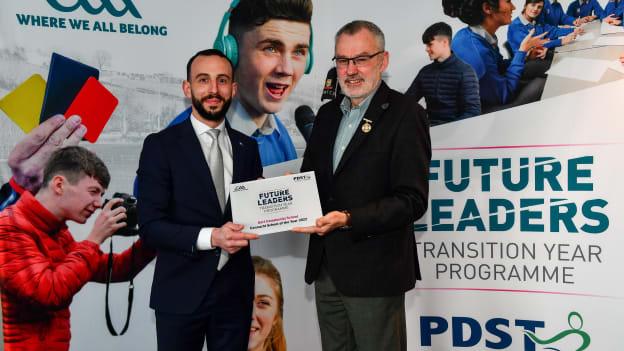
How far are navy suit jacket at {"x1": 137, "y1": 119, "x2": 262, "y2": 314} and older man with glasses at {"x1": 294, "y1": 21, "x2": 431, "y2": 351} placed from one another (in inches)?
18.3

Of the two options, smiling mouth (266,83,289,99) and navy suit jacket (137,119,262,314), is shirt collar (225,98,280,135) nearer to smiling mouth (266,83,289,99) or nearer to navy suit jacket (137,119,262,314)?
smiling mouth (266,83,289,99)

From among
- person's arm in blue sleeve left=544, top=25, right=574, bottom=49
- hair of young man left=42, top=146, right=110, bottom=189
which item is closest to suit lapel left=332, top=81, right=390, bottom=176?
person's arm in blue sleeve left=544, top=25, right=574, bottom=49

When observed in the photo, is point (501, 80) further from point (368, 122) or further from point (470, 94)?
point (368, 122)

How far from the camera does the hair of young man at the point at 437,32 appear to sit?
297cm

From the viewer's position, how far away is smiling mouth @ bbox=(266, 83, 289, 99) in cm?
Answer: 301

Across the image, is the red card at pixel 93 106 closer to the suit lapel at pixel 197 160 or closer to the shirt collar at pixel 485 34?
the suit lapel at pixel 197 160

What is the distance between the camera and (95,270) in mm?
2824

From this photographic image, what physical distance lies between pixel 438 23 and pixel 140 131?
187 centimetres

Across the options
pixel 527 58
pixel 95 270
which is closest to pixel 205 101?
pixel 95 270

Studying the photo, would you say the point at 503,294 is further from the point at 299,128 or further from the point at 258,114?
the point at 258,114

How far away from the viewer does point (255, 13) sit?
2934mm

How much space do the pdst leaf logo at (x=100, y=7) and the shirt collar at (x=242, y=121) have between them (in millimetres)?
736

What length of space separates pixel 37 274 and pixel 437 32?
104 inches

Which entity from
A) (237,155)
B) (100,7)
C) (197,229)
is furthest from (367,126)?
(100,7)
